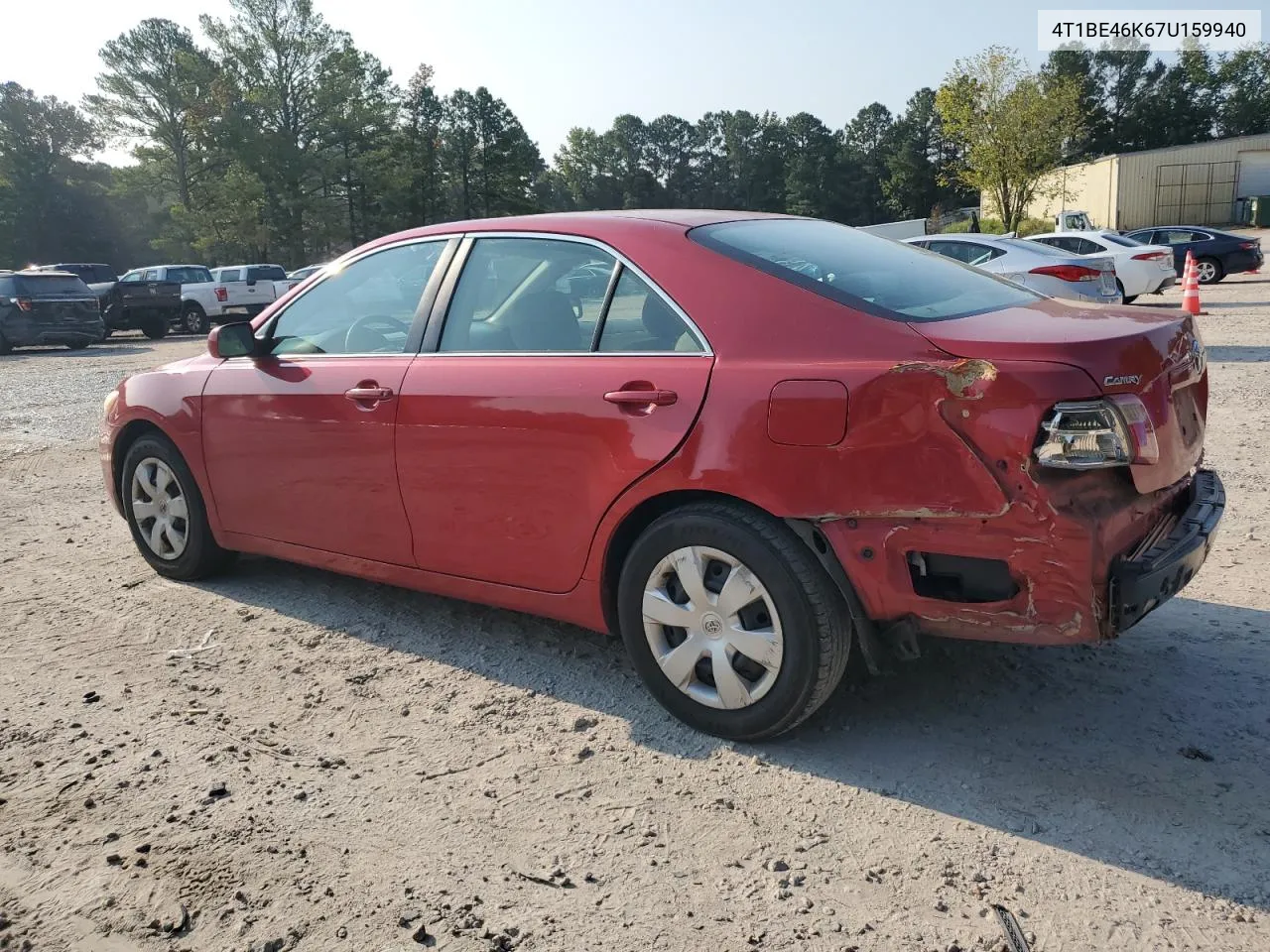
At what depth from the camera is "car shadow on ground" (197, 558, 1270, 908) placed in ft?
8.51

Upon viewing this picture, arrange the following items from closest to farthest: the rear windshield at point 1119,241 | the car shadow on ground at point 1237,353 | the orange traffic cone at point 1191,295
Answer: the car shadow on ground at point 1237,353, the orange traffic cone at point 1191,295, the rear windshield at point 1119,241

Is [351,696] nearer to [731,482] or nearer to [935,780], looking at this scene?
[731,482]

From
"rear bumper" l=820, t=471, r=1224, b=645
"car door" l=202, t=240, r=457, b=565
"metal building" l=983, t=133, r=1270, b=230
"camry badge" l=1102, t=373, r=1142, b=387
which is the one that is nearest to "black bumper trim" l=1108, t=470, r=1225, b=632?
"rear bumper" l=820, t=471, r=1224, b=645

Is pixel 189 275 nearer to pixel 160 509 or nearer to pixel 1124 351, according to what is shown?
pixel 160 509

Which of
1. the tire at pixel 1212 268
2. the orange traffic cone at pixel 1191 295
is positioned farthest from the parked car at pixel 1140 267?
the tire at pixel 1212 268

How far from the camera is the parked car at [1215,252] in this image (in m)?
21.6

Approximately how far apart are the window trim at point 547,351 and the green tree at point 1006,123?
1615 inches

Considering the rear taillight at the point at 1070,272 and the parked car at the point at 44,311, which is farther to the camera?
→ the parked car at the point at 44,311

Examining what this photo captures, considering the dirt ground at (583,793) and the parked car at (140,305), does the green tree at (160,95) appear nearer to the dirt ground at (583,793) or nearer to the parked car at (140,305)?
the parked car at (140,305)

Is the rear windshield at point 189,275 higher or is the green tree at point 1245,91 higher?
the green tree at point 1245,91

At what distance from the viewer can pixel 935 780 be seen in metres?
2.88

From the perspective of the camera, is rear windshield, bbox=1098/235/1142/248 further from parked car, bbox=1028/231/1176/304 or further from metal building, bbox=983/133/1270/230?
metal building, bbox=983/133/1270/230

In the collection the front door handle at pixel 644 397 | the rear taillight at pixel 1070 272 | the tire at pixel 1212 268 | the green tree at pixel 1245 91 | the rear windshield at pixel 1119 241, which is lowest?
the tire at pixel 1212 268

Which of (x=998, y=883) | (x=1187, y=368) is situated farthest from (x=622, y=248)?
(x=998, y=883)
